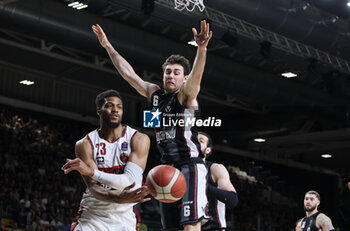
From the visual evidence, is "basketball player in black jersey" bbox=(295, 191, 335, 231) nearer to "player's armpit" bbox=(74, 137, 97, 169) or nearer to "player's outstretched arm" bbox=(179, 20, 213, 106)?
"player's outstretched arm" bbox=(179, 20, 213, 106)

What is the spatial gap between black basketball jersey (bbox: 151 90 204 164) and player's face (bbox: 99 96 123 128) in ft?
1.85

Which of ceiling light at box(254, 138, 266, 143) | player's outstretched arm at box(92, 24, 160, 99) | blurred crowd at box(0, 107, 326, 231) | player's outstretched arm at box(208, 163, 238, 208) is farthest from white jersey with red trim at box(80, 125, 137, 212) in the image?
ceiling light at box(254, 138, 266, 143)

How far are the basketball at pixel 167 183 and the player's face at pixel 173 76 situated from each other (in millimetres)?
841

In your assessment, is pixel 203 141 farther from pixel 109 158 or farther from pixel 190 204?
pixel 109 158

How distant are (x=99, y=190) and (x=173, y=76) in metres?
1.40

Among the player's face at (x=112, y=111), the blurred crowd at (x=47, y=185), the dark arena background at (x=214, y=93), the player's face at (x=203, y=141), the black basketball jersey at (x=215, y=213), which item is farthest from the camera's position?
the blurred crowd at (x=47, y=185)

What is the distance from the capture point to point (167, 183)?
5977mm

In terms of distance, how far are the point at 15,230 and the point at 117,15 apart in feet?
20.5

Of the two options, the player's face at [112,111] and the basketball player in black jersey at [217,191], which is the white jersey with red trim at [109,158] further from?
the basketball player in black jersey at [217,191]

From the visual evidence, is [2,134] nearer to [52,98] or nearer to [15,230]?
[52,98]

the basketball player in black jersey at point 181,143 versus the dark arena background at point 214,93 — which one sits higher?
the dark arena background at point 214,93

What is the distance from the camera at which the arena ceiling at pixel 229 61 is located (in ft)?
49.4

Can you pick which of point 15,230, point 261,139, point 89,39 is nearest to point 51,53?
point 89,39

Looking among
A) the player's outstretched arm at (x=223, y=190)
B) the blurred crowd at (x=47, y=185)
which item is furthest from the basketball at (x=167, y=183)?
the blurred crowd at (x=47, y=185)
